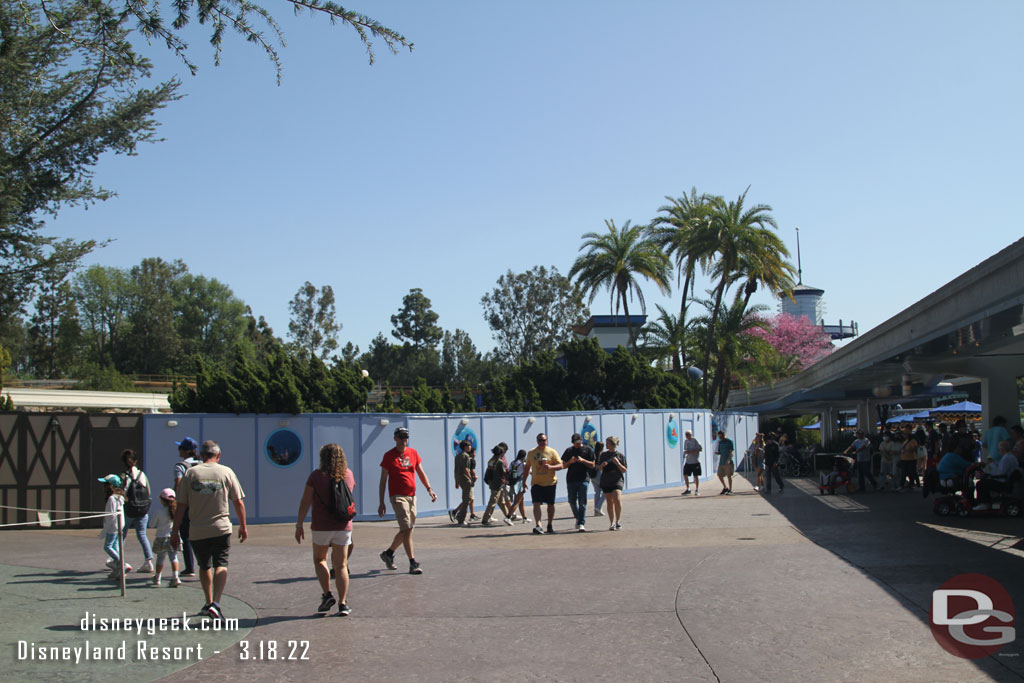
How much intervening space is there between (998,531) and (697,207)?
28895 mm

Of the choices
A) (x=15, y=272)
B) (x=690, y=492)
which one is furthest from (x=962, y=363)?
(x=15, y=272)

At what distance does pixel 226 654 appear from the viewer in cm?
688

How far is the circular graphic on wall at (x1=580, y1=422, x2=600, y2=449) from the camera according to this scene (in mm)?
21297

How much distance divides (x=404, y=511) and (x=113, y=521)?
3404mm

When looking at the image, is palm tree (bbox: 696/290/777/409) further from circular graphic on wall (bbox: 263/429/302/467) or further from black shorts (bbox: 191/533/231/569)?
black shorts (bbox: 191/533/231/569)

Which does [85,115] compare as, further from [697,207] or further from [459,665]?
[697,207]

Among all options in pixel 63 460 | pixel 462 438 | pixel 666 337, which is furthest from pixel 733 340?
pixel 63 460

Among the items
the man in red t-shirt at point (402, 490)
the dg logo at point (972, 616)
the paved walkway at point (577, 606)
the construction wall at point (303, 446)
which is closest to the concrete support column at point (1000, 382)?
the paved walkway at point (577, 606)

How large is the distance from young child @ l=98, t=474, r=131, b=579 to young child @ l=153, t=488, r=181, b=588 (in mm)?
444

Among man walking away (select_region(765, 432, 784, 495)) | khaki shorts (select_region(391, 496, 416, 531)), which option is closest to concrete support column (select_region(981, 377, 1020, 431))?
man walking away (select_region(765, 432, 784, 495))

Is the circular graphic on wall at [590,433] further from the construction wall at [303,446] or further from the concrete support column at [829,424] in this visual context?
the concrete support column at [829,424]

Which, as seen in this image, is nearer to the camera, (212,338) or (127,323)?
(127,323)

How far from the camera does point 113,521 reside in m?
10.1

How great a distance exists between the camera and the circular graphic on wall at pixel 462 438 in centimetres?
1812
